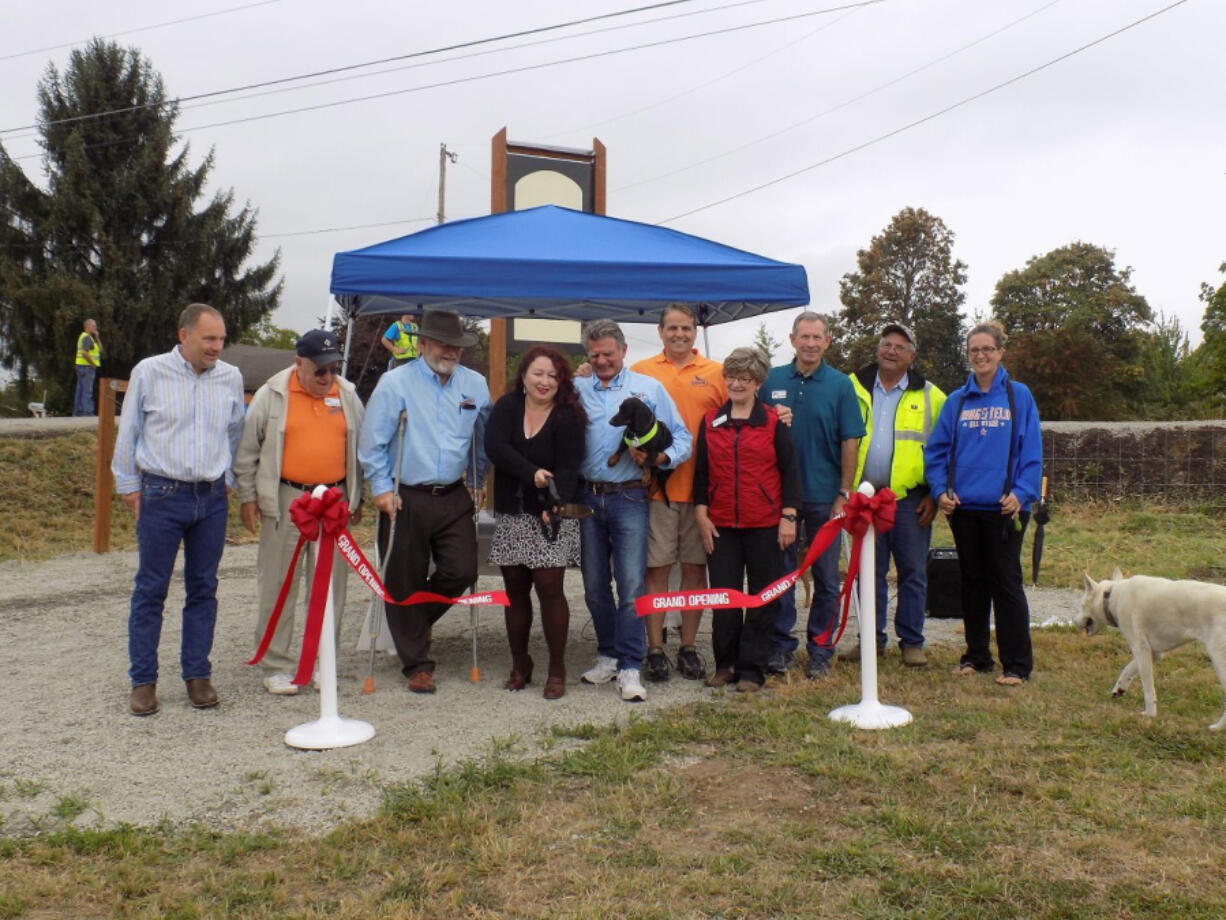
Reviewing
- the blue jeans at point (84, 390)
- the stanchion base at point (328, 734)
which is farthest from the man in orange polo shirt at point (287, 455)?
the blue jeans at point (84, 390)

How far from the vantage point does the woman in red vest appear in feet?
15.9

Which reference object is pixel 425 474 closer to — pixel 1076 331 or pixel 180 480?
pixel 180 480

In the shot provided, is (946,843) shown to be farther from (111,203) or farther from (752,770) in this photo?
(111,203)

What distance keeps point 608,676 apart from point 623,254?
2342 millimetres

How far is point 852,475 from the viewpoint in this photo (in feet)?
17.0

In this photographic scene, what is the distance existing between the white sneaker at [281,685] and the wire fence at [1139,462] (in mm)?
11037

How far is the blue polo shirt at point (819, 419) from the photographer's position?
16.8 feet

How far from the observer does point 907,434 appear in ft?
17.6

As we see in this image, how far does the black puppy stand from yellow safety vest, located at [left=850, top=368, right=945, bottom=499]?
3.86ft

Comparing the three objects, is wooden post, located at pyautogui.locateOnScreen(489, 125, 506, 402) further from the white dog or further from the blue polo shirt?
the white dog

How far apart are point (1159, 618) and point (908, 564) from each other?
1.30 metres

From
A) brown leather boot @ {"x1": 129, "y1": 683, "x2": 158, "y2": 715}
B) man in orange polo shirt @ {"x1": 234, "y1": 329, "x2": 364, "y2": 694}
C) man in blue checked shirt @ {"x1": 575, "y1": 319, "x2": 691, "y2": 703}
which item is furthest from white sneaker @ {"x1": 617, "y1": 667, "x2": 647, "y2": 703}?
brown leather boot @ {"x1": 129, "y1": 683, "x2": 158, "y2": 715}

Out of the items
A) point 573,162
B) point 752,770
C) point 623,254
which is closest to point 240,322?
point 573,162

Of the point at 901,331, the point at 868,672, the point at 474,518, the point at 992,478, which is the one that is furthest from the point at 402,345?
the point at 868,672
